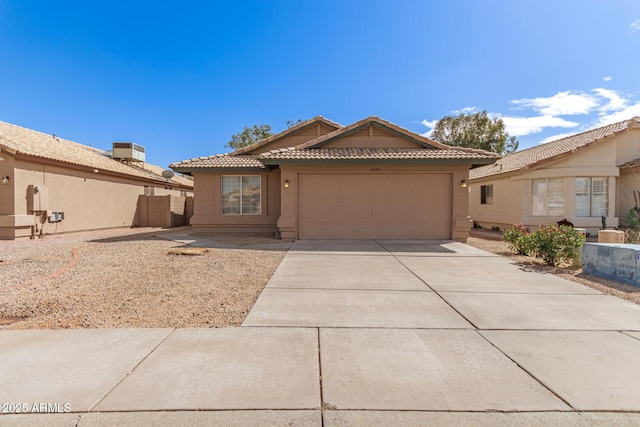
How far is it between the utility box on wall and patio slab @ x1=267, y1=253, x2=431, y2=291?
37.6ft

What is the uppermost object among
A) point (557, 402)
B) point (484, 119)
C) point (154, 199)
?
point (484, 119)

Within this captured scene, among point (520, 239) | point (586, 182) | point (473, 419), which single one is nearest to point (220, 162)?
point (520, 239)

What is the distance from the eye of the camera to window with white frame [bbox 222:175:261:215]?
13.9m

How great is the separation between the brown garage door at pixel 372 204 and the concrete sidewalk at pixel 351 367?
6950 mm

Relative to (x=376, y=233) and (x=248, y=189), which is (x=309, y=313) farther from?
(x=248, y=189)

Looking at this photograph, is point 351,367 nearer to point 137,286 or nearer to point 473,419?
point 473,419

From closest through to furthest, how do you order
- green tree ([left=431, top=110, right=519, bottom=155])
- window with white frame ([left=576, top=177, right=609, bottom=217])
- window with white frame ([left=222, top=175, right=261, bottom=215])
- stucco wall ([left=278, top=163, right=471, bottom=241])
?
stucco wall ([left=278, top=163, right=471, bottom=241]), window with white frame ([left=222, top=175, right=261, bottom=215]), window with white frame ([left=576, top=177, right=609, bottom=217]), green tree ([left=431, top=110, right=519, bottom=155])

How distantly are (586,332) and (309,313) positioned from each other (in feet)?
11.9

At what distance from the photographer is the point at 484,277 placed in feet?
21.3

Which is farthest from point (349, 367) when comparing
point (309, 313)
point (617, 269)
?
point (617, 269)

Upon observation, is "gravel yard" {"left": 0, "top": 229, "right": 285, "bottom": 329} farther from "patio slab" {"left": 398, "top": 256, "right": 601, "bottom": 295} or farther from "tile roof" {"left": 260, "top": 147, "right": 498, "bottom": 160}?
"tile roof" {"left": 260, "top": 147, "right": 498, "bottom": 160}

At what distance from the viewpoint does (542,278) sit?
6449mm

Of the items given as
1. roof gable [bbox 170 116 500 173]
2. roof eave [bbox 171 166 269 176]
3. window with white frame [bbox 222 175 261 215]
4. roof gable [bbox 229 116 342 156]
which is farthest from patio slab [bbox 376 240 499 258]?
roof gable [bbox 229 116 342 156]

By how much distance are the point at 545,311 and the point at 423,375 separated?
9.71ft
